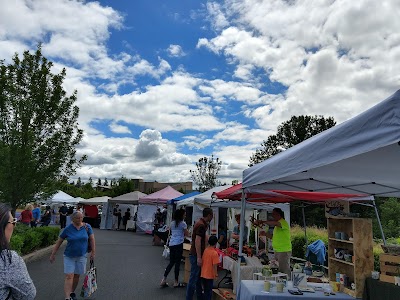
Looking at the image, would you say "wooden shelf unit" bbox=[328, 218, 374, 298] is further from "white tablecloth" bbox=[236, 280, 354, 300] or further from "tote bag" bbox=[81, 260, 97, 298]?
"tote bag" bbox=[81, 260, 97, 298]

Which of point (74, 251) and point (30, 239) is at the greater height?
point (74, 251)

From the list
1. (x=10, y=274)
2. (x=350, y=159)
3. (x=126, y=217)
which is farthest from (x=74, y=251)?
(x=126, y=217)

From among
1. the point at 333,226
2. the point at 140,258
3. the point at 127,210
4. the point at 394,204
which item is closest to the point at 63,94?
the point at 140,258

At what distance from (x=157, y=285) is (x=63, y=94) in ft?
29.9

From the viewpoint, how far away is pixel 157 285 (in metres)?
8.82

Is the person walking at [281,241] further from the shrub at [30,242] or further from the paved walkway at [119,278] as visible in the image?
the shrub at [30,242]

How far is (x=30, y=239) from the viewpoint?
12359mm

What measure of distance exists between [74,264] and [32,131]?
8.29 m

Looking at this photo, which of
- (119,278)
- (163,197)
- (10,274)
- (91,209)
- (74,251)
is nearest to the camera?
(10,274)

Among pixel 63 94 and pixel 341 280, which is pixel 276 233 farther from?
pixel 63 94

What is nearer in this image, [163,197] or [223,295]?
[223,295]

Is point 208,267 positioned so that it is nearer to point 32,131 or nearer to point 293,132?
point 32,131

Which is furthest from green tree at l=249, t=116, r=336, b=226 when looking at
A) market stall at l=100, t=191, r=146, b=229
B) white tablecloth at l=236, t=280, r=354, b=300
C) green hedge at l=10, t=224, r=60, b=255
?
white tablecloth at l=236, t=280, r=354, b=300

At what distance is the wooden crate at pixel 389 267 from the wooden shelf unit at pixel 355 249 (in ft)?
1.32
